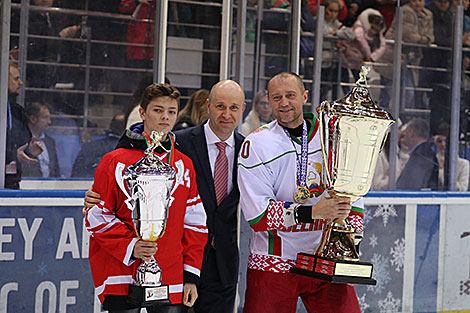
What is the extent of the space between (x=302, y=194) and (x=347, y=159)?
0.24 meters

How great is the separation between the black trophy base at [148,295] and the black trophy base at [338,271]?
0.55 m

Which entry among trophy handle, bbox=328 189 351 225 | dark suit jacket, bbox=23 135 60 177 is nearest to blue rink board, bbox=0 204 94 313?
dark suit jacket, bbox=23 135 60 177

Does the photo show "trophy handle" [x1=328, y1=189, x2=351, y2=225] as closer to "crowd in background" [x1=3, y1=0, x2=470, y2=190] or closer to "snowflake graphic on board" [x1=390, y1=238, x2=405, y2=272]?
"crowd in background" [x1=3, y1=0, x2=470, y2=190]

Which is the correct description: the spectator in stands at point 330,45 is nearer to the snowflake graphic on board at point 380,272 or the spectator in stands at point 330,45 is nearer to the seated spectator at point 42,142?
the snowflake graphic on board at point 380,272

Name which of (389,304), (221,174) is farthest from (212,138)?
(389,304)

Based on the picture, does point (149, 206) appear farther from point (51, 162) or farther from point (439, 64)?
point (439, 64)

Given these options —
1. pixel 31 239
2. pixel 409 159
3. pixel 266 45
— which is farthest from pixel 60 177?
pixel 409 159

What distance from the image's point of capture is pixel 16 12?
12.3ft

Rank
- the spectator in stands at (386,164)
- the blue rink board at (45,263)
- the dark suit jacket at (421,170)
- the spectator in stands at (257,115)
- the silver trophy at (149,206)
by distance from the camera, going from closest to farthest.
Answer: the silver trophy at (149,206), the blue rink board at (45,263), the spectator in stands at (257,115), the spectator in stands at (386,164), the dark suit jacket at (421,170)

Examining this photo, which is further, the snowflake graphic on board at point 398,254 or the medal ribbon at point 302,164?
the snowflake graphic on board at point 398,254

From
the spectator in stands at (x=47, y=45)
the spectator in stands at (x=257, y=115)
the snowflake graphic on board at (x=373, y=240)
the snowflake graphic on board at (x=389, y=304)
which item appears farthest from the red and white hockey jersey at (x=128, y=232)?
the snowflake graphic on board at (x=389, y=304)

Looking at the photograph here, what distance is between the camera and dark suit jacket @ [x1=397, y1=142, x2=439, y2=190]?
488 cm

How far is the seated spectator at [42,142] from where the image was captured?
378 cm

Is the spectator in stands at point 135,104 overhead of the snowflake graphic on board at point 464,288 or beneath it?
overhead
